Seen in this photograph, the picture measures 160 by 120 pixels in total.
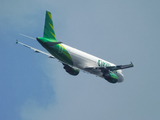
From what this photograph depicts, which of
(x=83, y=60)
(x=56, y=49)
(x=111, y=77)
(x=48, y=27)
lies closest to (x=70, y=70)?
(x=83, y=60)

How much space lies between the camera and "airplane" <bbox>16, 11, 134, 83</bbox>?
205 feet

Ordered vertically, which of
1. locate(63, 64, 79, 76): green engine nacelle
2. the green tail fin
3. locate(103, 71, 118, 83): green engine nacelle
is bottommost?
locate(103, 71, 118, 83): green engine nacelle

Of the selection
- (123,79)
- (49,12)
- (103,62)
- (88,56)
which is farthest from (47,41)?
→ (123,79)

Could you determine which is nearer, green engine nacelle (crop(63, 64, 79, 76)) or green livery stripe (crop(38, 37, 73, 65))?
green livery stripe (crop(38, 37, 73, 65))

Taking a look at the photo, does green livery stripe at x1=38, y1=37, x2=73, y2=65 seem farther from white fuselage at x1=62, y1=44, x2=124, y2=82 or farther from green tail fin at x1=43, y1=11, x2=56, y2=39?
green tail fin at x1=43, y1=11, x2=56, y2=39

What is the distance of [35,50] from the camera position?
66312 mm

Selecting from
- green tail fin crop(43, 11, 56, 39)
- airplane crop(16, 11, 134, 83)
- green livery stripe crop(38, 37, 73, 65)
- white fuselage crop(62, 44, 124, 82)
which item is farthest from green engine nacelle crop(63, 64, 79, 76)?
green tail fin crop(43, 11, 56, 39)

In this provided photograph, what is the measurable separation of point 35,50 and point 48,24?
6.73 m

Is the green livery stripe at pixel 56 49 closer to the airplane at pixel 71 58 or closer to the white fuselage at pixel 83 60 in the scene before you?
the airplane at pixel 71 58

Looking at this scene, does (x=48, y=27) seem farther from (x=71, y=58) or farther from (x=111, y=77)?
(x=111, y=77)

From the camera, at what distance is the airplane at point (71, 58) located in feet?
205

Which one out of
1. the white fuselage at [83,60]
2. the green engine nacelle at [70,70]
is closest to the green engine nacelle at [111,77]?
the white fuselage at [83,60]

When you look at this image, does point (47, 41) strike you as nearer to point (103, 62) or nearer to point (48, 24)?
point (48, 24)

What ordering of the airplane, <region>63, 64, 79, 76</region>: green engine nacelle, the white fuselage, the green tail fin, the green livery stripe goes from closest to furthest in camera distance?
the green livery stripe → the airplane → the green tail fin → the white fuselage → <region>63, 64, 79, 76</region>: green engine nacelle
